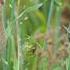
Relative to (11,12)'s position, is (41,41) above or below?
below

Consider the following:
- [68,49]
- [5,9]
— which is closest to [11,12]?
[5,9]

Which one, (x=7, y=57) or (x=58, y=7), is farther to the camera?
(x=58, y=7)

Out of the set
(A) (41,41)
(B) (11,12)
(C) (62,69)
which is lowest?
(C) (62,69)

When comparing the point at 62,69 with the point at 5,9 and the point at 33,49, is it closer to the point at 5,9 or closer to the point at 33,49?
the point at 33,49

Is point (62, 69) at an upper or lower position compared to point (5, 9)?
lower

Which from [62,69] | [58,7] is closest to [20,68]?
[62,69]

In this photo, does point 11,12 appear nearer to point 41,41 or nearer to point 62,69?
point 41,41

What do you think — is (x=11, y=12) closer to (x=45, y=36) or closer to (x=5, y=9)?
(x=5, y=9)

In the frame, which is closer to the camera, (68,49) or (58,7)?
(68,49)
